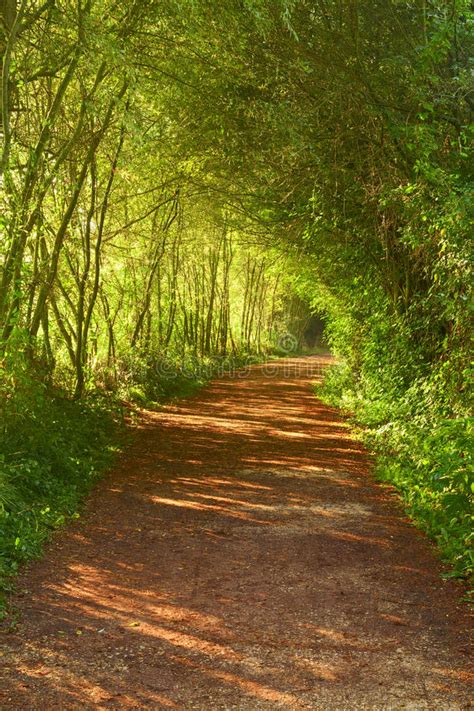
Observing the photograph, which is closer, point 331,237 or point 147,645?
point 147,645

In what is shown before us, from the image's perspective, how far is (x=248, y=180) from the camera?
41.6 ft

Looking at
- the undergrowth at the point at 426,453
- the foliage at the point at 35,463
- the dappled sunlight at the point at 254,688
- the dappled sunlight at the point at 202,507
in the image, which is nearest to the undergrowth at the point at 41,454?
the foliage at the point at 35,463

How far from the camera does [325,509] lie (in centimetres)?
767

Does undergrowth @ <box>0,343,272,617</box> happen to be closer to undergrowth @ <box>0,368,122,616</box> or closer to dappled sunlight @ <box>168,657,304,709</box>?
undergrowth @ <box>0,368,122,616</box>

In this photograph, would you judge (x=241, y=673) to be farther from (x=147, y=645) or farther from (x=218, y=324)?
(x=218, y=324)

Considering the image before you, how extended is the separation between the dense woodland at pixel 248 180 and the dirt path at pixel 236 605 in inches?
19.5

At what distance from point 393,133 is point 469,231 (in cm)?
253

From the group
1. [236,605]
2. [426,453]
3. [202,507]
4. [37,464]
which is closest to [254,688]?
[236,605]

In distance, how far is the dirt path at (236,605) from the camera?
388cm

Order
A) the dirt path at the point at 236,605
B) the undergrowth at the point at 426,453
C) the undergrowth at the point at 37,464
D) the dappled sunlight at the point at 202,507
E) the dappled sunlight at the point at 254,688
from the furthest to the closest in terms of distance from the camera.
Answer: the dappled sunlight at the point at 202,507, the undergrowth at the point at 426,453, the undergrowth at the point at 37,464, the dirt path at the point at 236,605, the dappled sunlight at the point at 254,688

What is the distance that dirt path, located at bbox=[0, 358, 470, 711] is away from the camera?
3.88 m

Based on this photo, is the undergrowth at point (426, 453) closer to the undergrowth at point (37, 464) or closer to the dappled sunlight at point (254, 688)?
the dappled sunlight at point (254, 688)

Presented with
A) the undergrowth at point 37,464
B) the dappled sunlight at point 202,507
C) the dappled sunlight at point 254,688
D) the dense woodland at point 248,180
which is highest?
the dense woodland at point 248,180

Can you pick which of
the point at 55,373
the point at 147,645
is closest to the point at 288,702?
the point at 147,645
